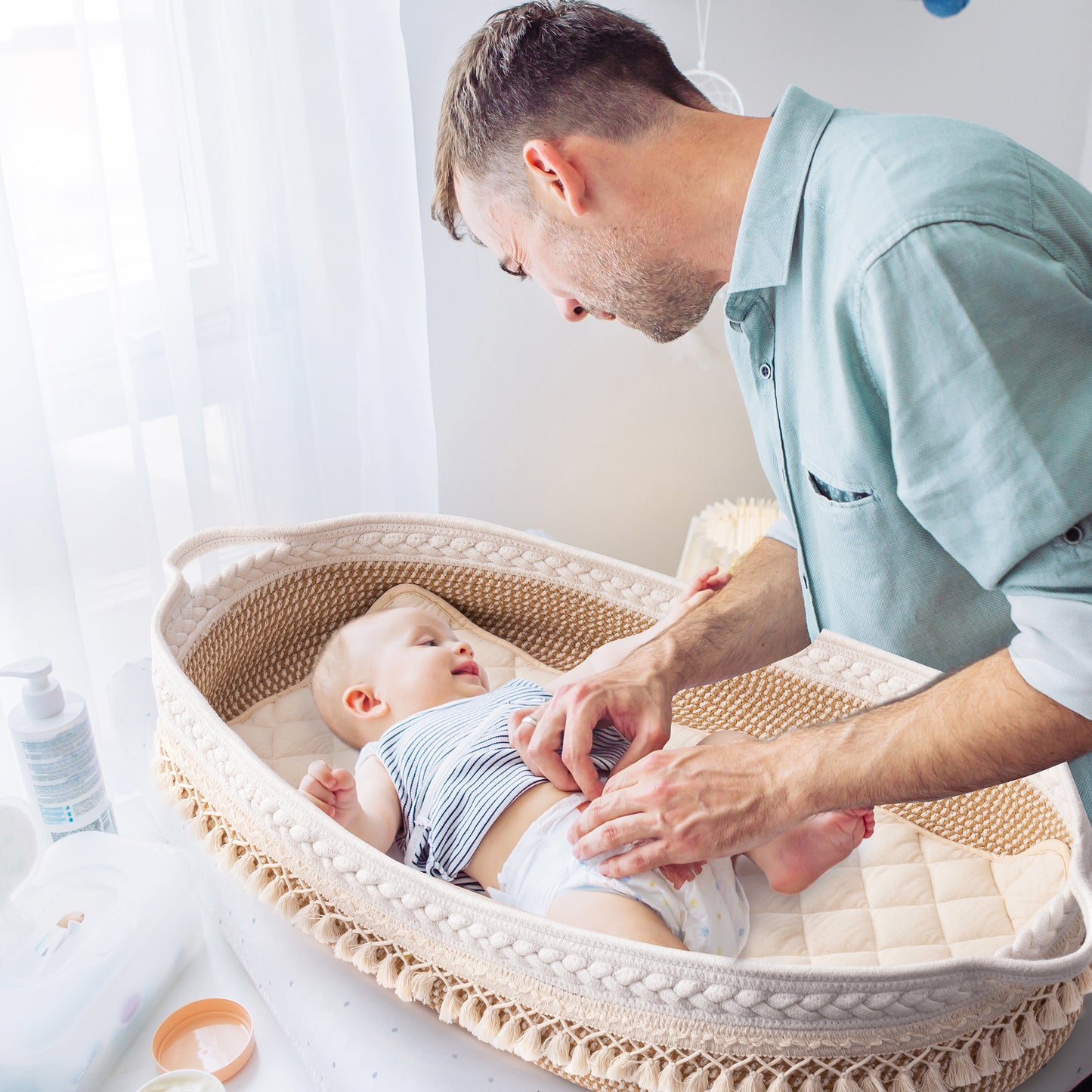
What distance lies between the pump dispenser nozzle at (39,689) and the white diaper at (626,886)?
505 mm

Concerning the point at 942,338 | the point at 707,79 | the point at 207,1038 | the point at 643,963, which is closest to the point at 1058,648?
the point at 942,338

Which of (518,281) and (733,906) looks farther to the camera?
(518,281)

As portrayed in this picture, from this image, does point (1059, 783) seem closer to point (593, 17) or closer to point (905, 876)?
point (905, 876)

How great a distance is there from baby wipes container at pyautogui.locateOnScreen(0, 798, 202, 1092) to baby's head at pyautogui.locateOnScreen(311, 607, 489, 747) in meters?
0.32

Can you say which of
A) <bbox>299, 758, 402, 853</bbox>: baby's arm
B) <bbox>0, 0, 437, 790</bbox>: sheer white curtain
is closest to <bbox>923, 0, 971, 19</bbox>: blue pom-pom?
<bbox>0, 0, 437, 790</bbox>: sheer white curtain

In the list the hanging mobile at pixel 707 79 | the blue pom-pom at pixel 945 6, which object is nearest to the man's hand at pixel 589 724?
the hanging mobile at pixel 707 79

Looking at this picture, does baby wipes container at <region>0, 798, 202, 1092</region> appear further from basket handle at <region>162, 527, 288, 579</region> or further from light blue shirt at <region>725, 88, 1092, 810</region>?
light blue shirt at <region>725, 88, 1092, 810</region>

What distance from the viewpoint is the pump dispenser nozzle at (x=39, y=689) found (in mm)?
1116

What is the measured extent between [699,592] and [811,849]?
12.4 inches

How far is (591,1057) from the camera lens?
0.80m

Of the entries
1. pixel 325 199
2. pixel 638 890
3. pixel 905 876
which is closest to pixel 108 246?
pixel 325 199

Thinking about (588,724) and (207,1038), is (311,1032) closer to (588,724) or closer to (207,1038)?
(207,1038)

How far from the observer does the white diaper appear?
39.7 inches

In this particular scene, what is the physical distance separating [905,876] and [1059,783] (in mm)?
225
